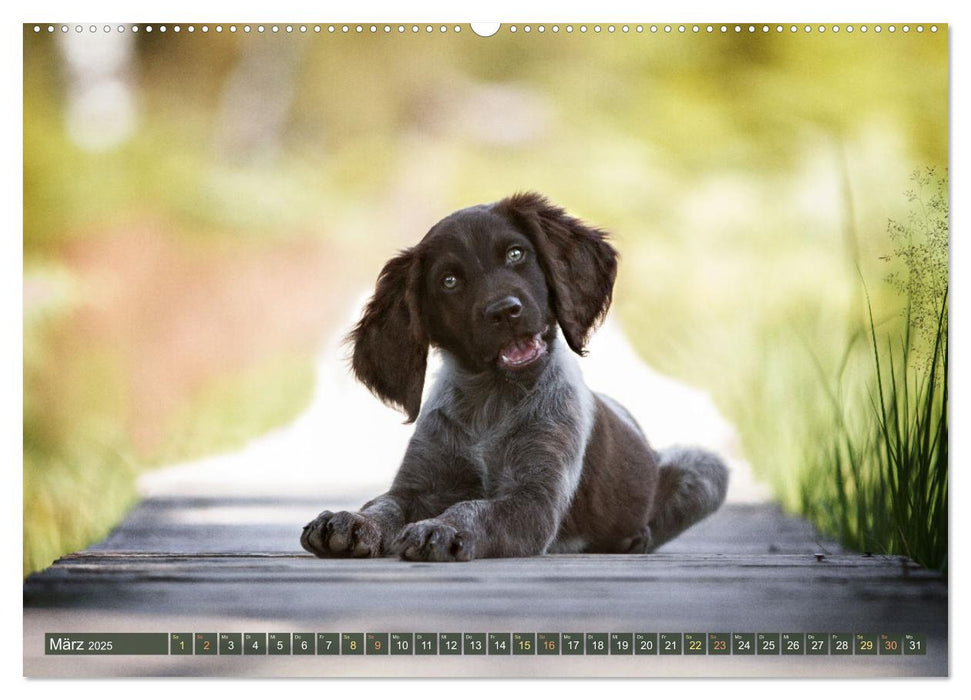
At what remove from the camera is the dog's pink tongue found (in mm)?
4867

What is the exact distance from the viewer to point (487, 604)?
14.3 feet

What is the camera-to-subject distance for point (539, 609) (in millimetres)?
4383

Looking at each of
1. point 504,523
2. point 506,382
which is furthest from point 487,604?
point 506,382

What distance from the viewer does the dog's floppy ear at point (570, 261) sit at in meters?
4.93

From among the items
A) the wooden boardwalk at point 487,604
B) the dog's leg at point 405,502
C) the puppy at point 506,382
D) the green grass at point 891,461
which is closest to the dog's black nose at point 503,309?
the puppy at point 506,382

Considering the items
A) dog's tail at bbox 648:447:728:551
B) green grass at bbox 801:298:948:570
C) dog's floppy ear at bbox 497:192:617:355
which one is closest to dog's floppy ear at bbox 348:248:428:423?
dog's floppy ear at bbox 497:192:617:355

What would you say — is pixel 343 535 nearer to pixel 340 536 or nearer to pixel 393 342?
pixel 340 536

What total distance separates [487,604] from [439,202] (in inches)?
59.0

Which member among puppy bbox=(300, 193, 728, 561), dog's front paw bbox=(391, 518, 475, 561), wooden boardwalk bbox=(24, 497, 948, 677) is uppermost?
puppy bbox=(300, 193, 728, 561)

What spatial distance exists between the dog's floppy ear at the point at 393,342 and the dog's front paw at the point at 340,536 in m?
0.53

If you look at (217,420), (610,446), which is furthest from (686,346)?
(217,420)

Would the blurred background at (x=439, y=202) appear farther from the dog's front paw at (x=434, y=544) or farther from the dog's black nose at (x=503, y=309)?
the dog's front paw at (x=434, y=544)

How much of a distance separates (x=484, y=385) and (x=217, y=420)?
100 centimetres

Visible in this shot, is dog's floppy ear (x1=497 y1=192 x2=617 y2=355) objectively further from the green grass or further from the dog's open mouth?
the green grass
